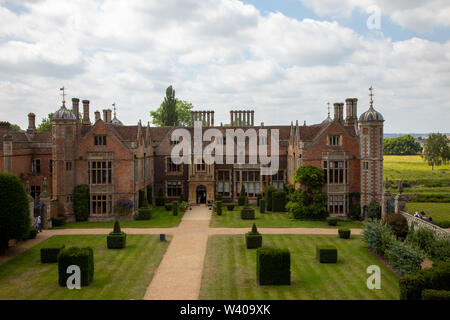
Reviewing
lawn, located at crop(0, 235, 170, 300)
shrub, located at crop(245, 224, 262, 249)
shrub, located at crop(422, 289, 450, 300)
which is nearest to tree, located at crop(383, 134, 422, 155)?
shrub, located at crop(245, 224, 262, 249)

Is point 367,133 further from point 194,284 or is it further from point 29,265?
point 29,265

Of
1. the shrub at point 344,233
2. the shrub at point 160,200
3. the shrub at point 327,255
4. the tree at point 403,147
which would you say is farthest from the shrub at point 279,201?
the tree at point 403,147

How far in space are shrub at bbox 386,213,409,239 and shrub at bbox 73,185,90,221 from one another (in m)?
30.0

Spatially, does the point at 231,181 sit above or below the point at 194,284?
above

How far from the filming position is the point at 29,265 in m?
26.3

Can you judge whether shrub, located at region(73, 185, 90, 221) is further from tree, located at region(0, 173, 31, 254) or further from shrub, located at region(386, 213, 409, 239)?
shrub, located at region(386, 213, 409, 239)

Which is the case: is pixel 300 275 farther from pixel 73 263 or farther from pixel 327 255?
pixel 73 263

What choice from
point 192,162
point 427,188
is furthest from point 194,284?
point 427,188

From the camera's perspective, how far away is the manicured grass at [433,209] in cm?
4497

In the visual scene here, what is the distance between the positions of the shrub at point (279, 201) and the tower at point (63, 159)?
75.4 feet

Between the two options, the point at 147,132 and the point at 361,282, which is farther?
the point at 147,132

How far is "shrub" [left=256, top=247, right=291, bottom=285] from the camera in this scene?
21.9 m

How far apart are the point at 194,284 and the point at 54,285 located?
8.09 metres
